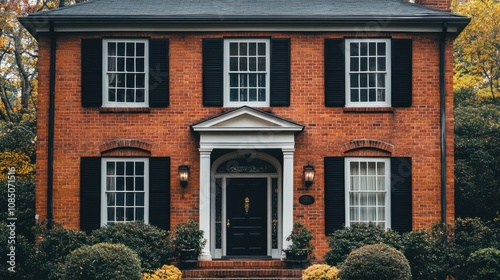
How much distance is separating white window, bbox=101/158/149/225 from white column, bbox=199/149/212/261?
4.81ft

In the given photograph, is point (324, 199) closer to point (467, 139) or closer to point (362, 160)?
point (362, 160)

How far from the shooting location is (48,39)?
18.8m

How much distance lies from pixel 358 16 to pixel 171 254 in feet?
24.9

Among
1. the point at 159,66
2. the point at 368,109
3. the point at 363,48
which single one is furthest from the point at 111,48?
the point at 368,109

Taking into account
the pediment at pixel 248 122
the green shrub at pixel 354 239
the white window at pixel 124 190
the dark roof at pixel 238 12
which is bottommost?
the green shrub at pixel 354 239

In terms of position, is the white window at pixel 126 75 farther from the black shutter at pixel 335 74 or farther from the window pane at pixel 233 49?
the black shutter at pixel 335 74

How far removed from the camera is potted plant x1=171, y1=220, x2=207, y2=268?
17.7 metres

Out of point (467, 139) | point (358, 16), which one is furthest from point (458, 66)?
point (358, 16)

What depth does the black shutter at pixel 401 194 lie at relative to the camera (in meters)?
18.4

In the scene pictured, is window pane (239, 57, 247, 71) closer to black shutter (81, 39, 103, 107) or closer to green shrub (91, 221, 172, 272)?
black shutter (81, 39, 103, 107)

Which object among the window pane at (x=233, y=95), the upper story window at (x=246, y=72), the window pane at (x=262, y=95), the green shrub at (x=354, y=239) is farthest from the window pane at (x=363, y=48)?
the green shrub at (x=354, y=239)

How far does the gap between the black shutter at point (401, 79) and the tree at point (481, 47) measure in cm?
946

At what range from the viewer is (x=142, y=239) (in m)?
17.2

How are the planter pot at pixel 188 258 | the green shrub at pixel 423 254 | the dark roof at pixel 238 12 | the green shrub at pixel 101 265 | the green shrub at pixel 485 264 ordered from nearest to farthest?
the green shrub at pixel 101 265
the green shrub at pixel 485 264
the green shrub at pixel 423 254
the planter pot at pixel 188 258
the dark roof at pixel 238 12
